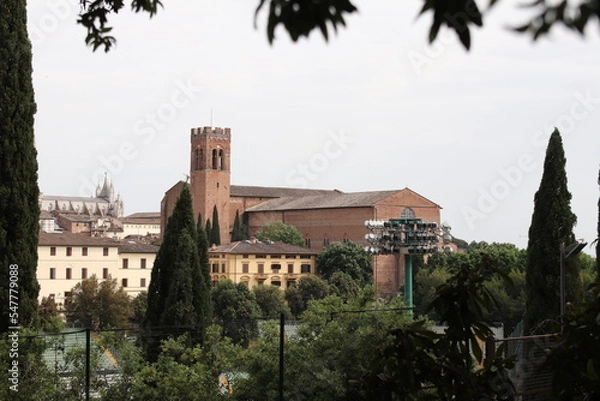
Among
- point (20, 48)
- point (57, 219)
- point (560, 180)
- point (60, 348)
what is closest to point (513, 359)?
point (60, 348)

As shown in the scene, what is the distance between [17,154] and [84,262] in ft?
145

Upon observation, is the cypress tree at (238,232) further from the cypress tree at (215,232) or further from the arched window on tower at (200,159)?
the arched window on tower at (200,159)

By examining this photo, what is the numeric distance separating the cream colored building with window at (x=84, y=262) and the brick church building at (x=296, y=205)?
48.8 feet

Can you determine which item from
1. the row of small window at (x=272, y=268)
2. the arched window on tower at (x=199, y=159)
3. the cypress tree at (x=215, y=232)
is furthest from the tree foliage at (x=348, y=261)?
the arched window on tower at (x=199, y=159)

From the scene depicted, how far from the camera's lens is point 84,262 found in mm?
52906

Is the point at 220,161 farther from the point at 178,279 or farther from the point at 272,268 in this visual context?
the point at 178,279

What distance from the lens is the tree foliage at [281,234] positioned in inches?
2655

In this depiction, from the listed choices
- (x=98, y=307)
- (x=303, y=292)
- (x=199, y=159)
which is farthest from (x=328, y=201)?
(x=98, y=307)

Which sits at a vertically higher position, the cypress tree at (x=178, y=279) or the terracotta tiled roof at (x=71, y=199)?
the terracotta tiled roof at (x=71, y=199)

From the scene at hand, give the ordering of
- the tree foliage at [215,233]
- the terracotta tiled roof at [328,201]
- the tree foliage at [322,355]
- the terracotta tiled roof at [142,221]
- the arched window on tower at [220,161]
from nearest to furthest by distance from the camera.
Result: the tree foliage at [322,355] → the terracotta tiled roof at [328,201] → the tree foliage at [215,233] → the arched window on tower at [220,161] → the terracotta tiled roof at [142,221]

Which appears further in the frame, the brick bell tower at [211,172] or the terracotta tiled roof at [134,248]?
the brick bell tower at [211,172]

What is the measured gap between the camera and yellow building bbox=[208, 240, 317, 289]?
58125 mm

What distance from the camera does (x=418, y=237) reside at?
31641 mm

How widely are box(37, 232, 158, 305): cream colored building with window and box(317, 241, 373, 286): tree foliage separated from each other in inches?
435
